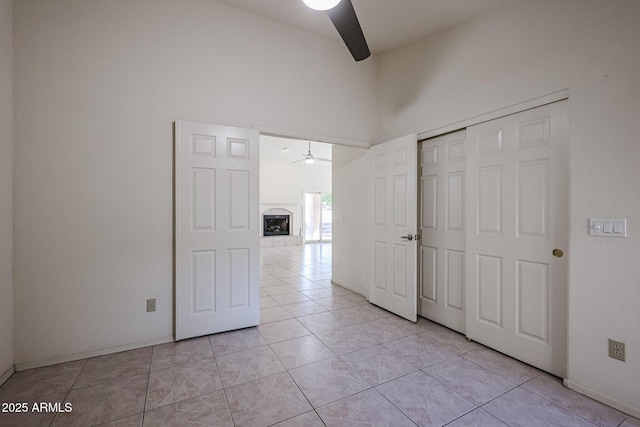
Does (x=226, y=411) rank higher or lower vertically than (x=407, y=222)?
lower

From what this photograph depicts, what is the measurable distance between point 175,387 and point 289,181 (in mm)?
8488

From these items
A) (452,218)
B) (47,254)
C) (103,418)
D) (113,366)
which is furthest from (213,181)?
(452,218)

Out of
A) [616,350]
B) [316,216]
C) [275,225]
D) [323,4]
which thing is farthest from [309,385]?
[316,216]

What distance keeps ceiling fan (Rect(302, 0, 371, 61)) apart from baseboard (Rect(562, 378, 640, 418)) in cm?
281

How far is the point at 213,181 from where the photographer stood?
110 inches

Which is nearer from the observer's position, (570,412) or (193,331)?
(570,412)

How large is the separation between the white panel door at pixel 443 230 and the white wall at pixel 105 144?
208 centimetres

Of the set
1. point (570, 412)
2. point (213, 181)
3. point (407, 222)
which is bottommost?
point (570, 412)

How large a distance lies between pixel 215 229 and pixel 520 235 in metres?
2.79

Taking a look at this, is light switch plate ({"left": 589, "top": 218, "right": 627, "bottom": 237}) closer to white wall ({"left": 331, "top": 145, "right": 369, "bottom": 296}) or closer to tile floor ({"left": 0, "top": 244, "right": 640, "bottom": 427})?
tile floor ({"left": 0, "top": 244, "right": 640, "bottom": 427})

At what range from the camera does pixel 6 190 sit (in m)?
2.07

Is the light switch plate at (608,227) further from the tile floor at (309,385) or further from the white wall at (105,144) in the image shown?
the white wall at (105,144)

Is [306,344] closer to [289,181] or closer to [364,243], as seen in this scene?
[364,243]

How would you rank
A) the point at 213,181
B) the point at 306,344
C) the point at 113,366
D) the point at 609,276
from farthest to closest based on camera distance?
1. the point at 213,181
2. the point at 306,344
3. the point at 113,366
4. the point at 609,276
